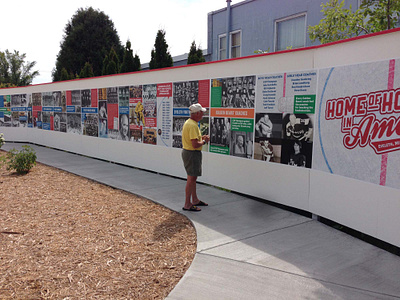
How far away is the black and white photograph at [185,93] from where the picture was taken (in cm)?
841

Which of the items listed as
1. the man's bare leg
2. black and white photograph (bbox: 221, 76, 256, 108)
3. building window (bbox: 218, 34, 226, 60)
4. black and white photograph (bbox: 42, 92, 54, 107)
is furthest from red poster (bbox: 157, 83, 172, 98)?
building window (bbox: 218, 34, 226, 60)

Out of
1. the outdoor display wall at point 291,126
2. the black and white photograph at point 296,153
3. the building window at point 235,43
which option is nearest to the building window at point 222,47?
the building window at point 235,43

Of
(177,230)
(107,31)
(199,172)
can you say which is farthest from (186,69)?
(107,31)

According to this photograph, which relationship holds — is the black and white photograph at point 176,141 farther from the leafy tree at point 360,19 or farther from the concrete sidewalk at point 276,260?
the leafy tree at point 360,19

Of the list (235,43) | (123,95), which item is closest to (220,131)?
(123,95)

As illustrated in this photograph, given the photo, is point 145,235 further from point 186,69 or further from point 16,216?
point 186,69

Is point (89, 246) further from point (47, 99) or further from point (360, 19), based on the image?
point (47, 99)

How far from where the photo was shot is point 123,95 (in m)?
11.0

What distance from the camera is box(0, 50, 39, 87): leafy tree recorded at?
157ft

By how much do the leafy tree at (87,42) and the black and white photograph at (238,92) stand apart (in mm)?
34827

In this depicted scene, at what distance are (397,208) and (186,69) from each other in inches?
225

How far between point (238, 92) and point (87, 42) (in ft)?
126

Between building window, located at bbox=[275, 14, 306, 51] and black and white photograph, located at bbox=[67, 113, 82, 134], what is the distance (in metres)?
8.74

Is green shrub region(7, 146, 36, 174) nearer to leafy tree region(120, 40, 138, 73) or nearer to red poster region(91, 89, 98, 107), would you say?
red poster region(91, 89, 98, 107)
